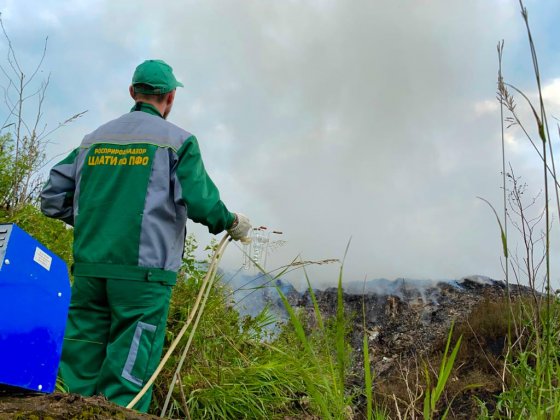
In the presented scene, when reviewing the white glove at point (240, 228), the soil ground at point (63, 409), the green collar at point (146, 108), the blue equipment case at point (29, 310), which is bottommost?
the soil ground at point (63, 409)

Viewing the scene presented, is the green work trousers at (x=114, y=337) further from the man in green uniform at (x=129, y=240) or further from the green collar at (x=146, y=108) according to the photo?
the green collar at (x=146, y=108)

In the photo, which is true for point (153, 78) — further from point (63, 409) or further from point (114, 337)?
point (63, 409)

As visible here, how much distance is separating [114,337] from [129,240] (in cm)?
49

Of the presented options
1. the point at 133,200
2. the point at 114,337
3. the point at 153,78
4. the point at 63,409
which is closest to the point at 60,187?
the point at 133,200

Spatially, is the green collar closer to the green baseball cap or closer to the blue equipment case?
the green baseball cap

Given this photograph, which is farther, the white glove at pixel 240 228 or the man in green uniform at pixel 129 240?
the white glove at pixel 240 228

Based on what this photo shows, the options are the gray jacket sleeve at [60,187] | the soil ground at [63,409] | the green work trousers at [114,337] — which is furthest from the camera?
the gray jacket sleeve at [60,187]

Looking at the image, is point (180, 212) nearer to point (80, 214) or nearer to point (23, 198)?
point (80, 214)

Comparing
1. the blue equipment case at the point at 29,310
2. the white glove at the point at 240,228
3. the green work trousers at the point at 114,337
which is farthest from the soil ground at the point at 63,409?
the white glove at the point at 240,228

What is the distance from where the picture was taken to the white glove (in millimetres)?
3201

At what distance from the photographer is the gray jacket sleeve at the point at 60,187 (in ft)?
10.9

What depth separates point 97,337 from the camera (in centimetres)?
307

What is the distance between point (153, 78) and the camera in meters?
3.29

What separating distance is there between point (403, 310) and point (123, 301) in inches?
979
